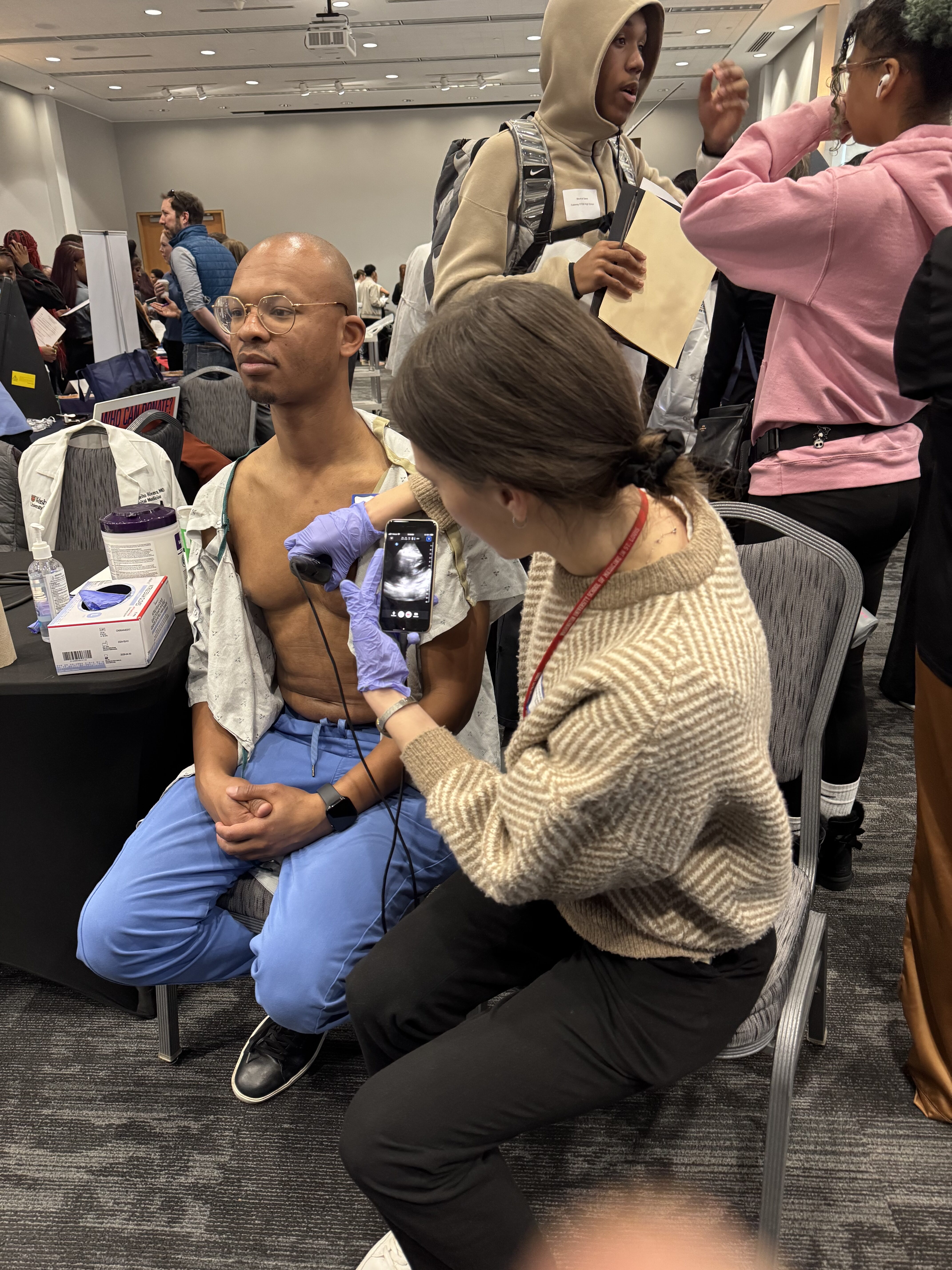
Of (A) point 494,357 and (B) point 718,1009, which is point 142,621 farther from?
(B) point 718,1009

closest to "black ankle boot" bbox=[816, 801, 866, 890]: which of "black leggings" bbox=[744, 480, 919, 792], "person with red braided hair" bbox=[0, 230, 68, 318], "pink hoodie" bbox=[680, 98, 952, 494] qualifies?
"black leggings" bbox=[744, 480, 919, 792]

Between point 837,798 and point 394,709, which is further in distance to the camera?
point 837,798

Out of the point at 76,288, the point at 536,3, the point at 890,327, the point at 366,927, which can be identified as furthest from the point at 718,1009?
the point at 536,3

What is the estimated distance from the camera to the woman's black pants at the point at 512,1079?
106cm

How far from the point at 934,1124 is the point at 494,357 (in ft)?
5.22

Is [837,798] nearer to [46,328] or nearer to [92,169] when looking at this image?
[46,328]

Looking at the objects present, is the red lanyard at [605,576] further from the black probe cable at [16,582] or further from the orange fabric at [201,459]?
the orange fabric at [201,459]

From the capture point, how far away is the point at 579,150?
200 centimetres

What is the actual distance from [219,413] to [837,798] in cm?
268

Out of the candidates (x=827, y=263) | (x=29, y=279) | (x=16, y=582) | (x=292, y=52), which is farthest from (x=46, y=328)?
(x=292, y=52)

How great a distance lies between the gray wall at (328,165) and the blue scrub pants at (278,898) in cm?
1844

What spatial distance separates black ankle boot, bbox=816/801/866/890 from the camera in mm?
2219

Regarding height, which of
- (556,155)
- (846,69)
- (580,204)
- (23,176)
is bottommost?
(580,204)

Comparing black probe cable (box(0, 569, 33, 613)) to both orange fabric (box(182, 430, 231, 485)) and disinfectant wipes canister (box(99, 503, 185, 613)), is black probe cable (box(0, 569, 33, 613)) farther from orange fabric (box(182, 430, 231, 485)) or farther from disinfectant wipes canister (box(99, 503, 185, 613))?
orange fabric (box(182, 430, 231, 485))
